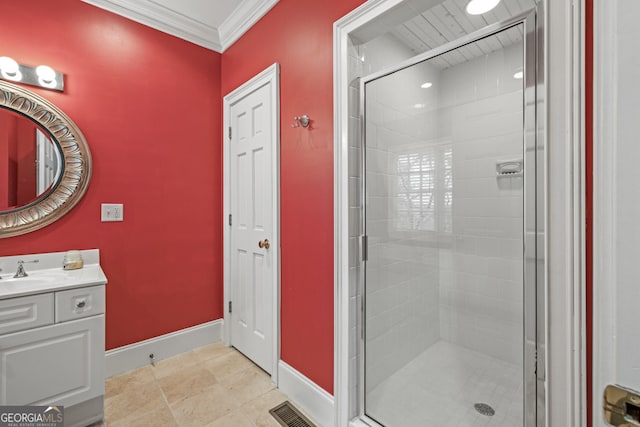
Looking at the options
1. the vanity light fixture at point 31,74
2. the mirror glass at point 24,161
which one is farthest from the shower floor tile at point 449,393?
the vanity light fixture at point 31,74

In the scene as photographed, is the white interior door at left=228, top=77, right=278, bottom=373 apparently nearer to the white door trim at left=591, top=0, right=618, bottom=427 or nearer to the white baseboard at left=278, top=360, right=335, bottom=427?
the white baseboard at left=278, top=360, right=335, bottom=427

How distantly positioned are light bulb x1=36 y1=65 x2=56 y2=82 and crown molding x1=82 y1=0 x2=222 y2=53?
0.59 m

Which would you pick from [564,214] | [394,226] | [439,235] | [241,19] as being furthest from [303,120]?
[564,214]

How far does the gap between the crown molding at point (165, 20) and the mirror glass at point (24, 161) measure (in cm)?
99

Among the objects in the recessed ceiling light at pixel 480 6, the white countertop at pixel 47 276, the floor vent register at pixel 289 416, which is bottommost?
the floor vent register at pixel 289 416

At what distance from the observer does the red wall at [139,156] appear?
1893mm

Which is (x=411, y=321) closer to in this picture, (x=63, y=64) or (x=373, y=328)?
(x=373, y=328)

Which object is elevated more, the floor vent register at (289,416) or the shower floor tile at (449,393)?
the shower floor tile at (449,393)

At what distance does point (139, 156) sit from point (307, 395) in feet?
6.87

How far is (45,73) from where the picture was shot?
182 cm

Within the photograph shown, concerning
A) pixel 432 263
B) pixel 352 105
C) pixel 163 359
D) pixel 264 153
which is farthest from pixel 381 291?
pixel 163 359

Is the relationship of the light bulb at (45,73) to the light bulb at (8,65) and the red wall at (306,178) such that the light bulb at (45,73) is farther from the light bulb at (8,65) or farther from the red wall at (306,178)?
the red wall at (306,178)

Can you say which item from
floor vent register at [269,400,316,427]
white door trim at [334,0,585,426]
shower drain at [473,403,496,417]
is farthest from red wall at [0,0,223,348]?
white door trim at [334,0,585,426]

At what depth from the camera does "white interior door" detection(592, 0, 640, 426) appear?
375 mm
